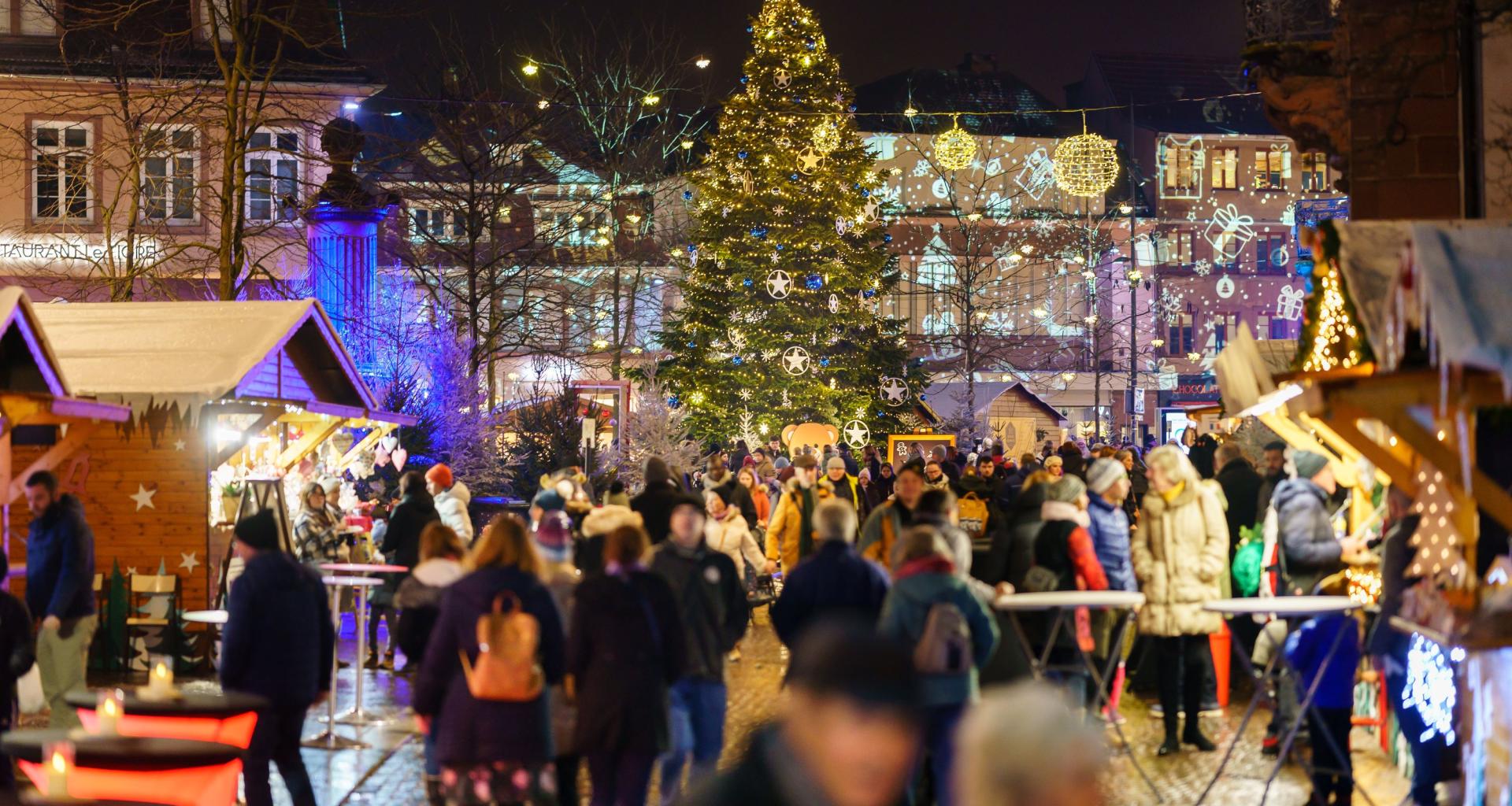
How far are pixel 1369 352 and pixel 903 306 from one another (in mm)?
60372

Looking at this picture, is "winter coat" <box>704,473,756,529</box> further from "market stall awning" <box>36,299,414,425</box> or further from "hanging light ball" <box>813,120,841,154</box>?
"hanging light ball" <box>813,120,841,154</box>

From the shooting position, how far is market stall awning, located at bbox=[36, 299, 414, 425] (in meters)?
15.3

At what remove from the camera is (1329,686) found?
32.5 ft

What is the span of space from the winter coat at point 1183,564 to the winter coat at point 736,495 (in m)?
7.00

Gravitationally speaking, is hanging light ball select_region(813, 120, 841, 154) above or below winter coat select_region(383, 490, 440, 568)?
above

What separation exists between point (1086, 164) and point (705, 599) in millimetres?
33055

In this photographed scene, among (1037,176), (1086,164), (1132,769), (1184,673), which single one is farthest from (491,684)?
(1037,176)

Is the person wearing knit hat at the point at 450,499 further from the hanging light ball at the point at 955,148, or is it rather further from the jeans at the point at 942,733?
the hanging light ball at the point at 955,148

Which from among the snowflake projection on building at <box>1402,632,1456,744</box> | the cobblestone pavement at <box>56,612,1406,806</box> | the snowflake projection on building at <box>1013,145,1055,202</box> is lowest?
the cobblestone pavement at <box>56,612,1406,806</box>

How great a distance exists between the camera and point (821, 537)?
9.54 meters

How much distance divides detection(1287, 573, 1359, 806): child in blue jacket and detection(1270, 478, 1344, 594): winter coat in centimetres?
131

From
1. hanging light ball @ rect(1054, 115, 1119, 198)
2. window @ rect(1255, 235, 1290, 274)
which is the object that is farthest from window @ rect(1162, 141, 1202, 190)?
hanging light ball @ rect(1054, 115, 1119, 198)

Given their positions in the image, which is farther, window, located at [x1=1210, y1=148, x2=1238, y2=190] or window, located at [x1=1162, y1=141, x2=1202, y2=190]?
window, located at [x1=1210, y1=148, x2=1238, y2=190]

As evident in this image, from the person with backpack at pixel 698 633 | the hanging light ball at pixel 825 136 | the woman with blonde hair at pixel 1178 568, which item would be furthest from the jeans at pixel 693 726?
the hanging light ball at pixel 825 136
